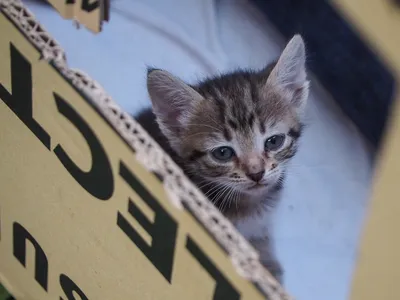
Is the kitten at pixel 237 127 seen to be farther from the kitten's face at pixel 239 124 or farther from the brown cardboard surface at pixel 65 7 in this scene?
the brown cardboard surface at pixel 65 7

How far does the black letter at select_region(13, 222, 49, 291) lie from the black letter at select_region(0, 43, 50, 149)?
0.23 metres

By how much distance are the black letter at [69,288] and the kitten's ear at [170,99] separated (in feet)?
0.75

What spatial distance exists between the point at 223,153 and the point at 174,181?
293 mm

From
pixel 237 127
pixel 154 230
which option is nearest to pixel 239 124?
pixel 237 127

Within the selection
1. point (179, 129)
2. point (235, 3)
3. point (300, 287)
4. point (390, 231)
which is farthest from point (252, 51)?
point (390, 231)

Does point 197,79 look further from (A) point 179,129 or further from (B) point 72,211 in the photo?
(B) point 72,211

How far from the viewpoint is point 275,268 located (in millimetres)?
745

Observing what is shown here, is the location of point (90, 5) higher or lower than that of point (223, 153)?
higher

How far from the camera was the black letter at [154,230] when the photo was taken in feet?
1.85

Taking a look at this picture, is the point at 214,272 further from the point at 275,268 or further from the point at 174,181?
the point at 275,268

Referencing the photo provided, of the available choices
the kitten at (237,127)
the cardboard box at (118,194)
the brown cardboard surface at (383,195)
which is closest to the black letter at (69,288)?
the cardboard box at (118,194)

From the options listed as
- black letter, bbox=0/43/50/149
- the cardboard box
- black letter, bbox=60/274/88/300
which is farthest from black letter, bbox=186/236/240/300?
black letter, bbox=60/274/88/300

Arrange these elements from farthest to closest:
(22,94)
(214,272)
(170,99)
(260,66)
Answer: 1. (260,66)
2. (170,99)
3. (22,94)
4. (214,272)

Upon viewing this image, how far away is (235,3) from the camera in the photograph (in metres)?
0.94
